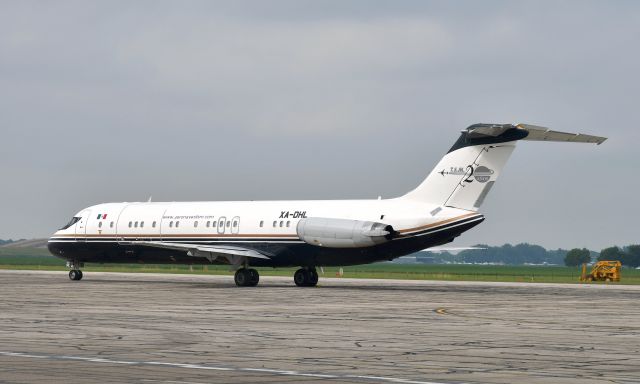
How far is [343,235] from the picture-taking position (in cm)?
4403

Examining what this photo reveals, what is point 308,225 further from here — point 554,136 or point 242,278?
point 554,136

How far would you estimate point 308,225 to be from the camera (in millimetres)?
45500

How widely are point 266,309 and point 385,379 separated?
15966 mm

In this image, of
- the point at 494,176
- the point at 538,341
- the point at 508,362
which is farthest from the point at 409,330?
the point at 494,176

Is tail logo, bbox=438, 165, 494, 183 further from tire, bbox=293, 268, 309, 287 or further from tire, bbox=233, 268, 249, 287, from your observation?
tire, bbox=233, 268, 249, 287

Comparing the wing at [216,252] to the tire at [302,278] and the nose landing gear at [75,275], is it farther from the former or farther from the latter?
the nose landing gear at [75,275]

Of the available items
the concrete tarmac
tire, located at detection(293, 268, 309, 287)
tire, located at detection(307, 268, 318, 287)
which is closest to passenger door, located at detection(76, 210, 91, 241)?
tire, located at detection(293, 268, 309, 287)

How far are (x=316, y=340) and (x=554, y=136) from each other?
23.4 meters

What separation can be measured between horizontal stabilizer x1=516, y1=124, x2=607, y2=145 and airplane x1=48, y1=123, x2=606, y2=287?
1.5 inches

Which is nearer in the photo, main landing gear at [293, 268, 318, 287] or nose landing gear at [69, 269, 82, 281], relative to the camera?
main landing gear at [293, 268, 318, 287]

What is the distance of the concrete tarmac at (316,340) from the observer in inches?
628

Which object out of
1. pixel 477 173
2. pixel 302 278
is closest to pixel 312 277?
pixel 302 278

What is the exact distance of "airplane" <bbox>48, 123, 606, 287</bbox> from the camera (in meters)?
42.7

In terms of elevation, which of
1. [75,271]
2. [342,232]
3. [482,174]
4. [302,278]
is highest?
[482,174]
